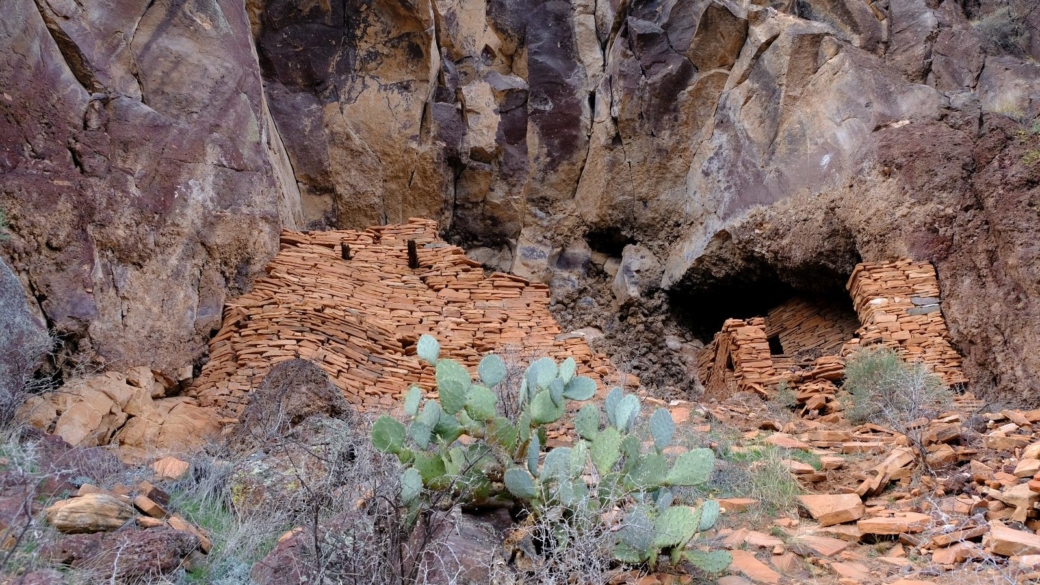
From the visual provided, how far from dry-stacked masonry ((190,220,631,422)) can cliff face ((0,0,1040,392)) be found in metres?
0.47

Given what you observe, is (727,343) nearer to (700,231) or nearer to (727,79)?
(700,231)

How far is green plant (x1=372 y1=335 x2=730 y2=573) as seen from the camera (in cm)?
297

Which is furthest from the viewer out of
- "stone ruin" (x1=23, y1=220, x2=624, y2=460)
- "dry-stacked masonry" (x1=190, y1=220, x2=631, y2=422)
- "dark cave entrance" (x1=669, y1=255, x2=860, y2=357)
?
"dark cave entrance" (x1=669, y1=255, x2=860, y2=357)

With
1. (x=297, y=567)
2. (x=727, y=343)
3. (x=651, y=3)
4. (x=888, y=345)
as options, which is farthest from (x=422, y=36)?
(x=297, y=567)

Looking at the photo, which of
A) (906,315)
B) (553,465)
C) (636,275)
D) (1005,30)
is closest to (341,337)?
(553,465)

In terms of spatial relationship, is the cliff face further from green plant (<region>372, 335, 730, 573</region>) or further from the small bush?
green plant (<region>372, 335, 730, 573</region>)

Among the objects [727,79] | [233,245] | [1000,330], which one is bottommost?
[1000,330]

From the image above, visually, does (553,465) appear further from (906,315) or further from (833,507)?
(906,315)

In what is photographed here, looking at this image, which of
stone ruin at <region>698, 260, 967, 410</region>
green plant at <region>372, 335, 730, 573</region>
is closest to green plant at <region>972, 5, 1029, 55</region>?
stone ruin at <region>698, 260, 967, 410</region>

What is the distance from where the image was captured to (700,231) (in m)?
11.7

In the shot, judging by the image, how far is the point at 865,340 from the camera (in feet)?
27.0

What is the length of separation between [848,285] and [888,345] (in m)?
1.27

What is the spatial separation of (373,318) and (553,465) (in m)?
A: 5.46

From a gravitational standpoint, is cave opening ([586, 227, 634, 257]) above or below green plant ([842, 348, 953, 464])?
above
